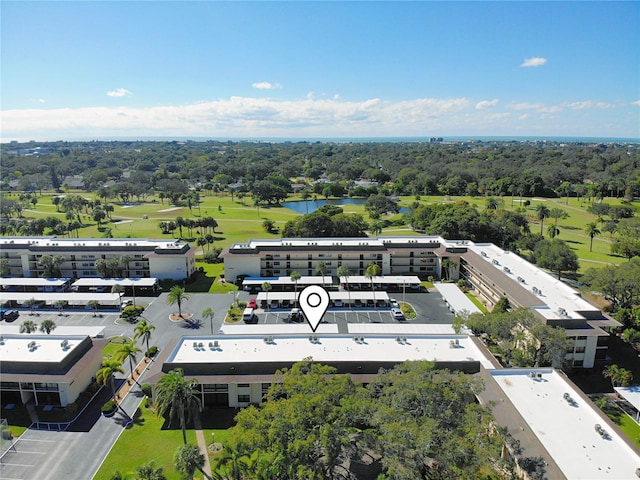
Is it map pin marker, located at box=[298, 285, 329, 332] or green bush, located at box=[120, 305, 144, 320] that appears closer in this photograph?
map pin marker, located at box=[298, 285, 329, 332]

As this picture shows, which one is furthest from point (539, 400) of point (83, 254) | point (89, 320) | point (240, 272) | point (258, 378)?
point (83, 254)

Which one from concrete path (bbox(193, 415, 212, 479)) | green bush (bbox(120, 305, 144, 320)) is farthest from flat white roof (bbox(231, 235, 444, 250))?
concrete path (bbox(193, 415, 212, 479))

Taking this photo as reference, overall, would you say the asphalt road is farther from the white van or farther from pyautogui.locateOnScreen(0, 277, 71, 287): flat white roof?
pyautogui.locateOnScreen(0, 277, 71, 287): flat white roof

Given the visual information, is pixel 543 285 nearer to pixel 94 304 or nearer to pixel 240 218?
pixel 94 304

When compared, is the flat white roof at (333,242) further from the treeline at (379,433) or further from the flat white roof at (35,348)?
the treeline at (379,433)

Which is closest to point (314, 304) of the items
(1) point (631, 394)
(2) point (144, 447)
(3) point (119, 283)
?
(2) point (144, 447)

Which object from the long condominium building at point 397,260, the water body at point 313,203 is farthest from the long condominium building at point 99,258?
the water body at point 313,203

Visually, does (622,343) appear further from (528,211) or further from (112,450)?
(528,211)
